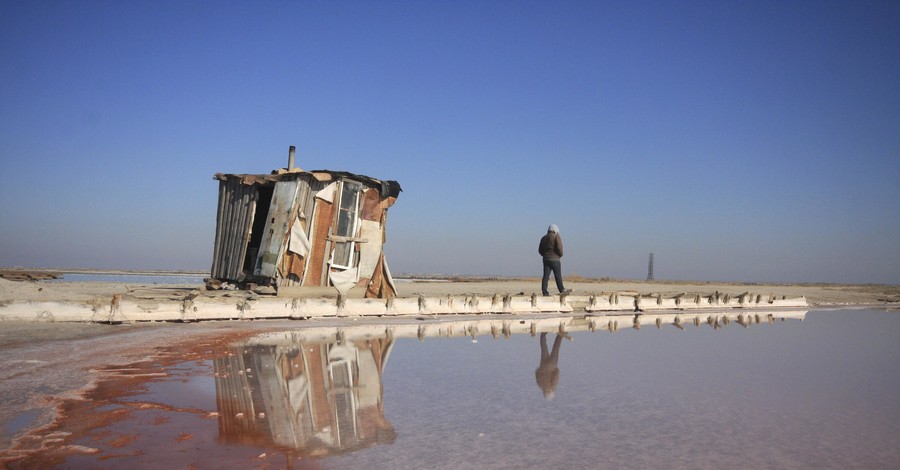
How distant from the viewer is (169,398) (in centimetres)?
452

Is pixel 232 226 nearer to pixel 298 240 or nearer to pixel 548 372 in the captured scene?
pixel 298 240

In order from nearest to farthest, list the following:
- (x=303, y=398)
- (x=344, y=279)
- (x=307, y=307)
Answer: (x=303, y=398), (x=307, y=307), (x=344, y=279)

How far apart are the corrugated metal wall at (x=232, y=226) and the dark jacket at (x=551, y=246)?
749 centimetres

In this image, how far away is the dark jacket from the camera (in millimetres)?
15352

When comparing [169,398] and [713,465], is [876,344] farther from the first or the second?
[169,398]

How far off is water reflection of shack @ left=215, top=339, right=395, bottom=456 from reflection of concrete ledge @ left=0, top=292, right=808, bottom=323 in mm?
3227

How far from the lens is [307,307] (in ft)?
35.2

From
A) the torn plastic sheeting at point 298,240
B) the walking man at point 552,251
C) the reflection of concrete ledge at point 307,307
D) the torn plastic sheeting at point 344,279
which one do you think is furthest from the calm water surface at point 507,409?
the walking man at point 552,251

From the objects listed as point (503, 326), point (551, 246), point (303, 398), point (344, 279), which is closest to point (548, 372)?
Result: point (303, 398)

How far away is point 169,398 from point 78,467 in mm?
1566

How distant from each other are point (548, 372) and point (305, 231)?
8.10 metres

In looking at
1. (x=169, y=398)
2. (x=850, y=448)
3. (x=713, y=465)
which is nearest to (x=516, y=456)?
(x=713, y=465)

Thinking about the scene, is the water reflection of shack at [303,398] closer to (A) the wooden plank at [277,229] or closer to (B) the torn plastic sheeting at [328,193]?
(A) the wooden plank at [277,229]

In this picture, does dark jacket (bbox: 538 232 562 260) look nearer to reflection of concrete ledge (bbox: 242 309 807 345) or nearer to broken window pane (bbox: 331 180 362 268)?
reflection of concrete ledge (bbox: 242 309 807 345)
